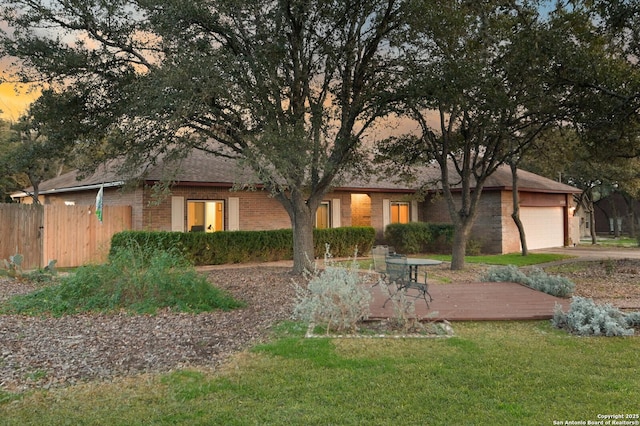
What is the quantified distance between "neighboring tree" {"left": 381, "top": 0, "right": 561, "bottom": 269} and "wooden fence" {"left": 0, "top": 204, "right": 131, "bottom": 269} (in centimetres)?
1003

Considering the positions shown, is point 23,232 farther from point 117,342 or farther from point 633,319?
point 633,319

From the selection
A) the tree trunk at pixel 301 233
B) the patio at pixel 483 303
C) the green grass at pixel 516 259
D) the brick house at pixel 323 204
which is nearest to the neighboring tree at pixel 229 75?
the tree trunk at pixel 301 233

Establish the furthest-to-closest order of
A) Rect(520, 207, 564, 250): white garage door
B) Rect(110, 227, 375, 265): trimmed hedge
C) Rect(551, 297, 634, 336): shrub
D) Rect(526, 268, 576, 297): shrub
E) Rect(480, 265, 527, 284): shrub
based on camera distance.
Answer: Rect(520, 207, 564, 250): white garage door → Rect(110, 227, 375, 265): trimmed hedge → Rect(480, 265, 527, 284): shrub → Rect(526, 268, 576, 297): shrub → Rect(551, 297, 634, 336): shrub

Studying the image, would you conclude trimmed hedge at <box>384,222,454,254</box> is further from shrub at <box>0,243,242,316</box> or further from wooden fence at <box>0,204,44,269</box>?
wooden fence at <box>0,204,44,269</box>

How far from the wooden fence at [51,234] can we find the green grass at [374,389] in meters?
10.1

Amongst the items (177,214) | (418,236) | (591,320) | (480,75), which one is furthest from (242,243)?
(591,320)

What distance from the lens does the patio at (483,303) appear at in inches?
272

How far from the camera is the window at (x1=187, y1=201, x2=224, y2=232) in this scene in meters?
15.9

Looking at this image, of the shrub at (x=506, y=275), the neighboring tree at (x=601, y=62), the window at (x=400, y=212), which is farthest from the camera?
the window at (x=400, y=212)

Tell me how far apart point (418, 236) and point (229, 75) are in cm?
1199

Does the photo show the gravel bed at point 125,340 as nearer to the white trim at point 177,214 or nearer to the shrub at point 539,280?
the shrub at point 539,280

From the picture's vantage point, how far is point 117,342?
5.60 metres

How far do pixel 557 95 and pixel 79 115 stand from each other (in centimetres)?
1179

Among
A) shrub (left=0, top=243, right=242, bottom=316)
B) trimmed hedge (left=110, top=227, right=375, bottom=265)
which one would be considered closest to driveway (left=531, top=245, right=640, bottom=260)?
trimmed hedge (left=110, top=227, right=375, bottom=265)
